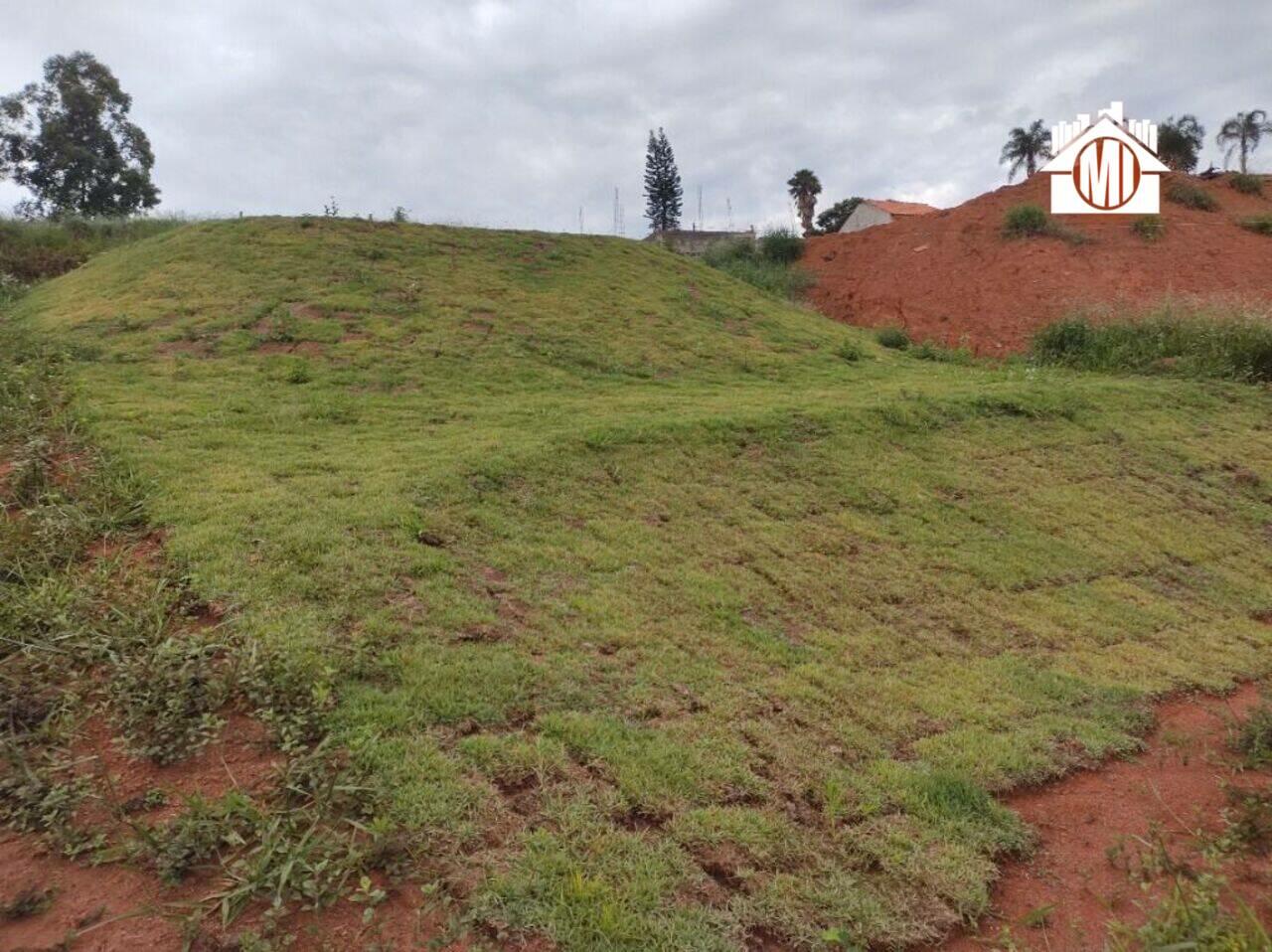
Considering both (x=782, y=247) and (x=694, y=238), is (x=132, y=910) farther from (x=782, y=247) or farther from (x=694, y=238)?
(x=694, y=238)

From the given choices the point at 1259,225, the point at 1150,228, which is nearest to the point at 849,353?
the point at 1150,228

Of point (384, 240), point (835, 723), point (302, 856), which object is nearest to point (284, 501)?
point (302, 856)

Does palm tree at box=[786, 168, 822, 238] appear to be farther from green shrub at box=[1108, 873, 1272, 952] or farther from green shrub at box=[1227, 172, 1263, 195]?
green shrub at box=[1108, 873, 1272, 952]

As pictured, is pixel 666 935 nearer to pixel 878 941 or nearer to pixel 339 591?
pixel 878 941

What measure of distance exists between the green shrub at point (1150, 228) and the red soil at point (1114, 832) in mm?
16897

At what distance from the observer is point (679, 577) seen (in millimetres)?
3961

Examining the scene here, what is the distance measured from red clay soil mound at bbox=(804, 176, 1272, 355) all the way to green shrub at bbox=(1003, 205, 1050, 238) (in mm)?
257

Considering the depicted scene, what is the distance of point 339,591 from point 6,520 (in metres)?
1.67

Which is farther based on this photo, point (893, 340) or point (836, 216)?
point (836, 216)

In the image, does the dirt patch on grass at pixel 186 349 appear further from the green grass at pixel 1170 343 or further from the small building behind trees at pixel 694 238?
the small building behind trees at pixel 694 238

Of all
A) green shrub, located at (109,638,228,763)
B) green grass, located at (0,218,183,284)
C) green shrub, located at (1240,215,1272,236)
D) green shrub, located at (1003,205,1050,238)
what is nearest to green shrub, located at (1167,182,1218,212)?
green shrub, located at (1240,215,1272,236)

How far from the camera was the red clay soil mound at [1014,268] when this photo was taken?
14211 millimetres

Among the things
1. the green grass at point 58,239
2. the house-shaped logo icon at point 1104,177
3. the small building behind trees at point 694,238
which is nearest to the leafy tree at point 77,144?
the green grass at point 58,239

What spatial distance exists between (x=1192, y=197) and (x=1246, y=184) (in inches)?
118
